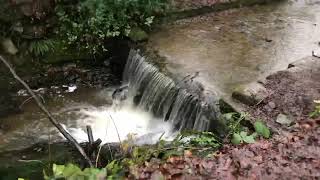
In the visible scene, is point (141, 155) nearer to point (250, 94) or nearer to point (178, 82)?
point (250, 94)

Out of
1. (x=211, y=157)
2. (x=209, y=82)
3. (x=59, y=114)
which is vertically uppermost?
(x=211, y=157)

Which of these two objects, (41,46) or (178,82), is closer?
(178,82)

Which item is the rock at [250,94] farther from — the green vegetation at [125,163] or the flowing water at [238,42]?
the green vegetation at [125,163]

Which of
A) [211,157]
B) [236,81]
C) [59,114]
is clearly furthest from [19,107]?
[211,157]

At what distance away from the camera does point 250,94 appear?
20.0 feet

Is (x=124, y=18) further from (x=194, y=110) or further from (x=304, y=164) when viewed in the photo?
(x=304, y=164)

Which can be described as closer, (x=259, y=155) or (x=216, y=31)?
(x=259, y=155)

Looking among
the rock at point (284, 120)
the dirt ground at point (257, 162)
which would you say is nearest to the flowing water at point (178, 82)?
the rock at point (284, 120)

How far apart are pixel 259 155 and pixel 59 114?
15.8 ft

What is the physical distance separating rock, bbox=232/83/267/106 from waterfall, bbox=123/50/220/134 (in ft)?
1.21

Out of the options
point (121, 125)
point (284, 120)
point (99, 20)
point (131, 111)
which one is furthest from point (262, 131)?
point (99, 20)

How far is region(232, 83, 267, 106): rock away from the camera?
19.8ft

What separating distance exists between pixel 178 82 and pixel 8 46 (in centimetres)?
335

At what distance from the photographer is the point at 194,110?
22.2ft
